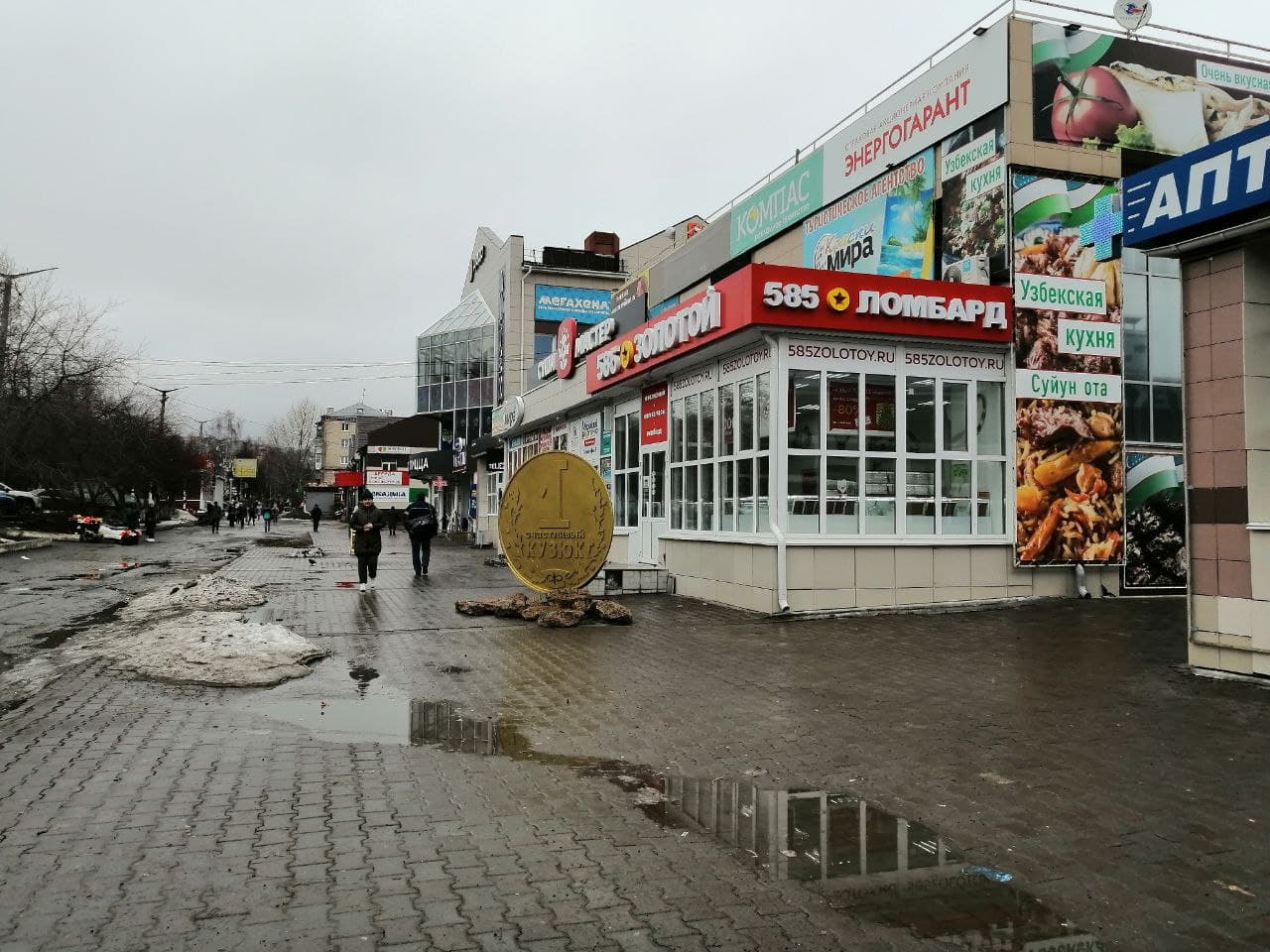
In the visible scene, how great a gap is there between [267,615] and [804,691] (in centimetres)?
801

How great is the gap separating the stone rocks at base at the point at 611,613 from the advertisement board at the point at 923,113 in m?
8.61

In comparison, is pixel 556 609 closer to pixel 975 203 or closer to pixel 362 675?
pixel 362 675

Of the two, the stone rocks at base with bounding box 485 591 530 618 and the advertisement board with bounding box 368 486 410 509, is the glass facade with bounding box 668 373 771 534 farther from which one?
the advertisement board with bounding box 368 486 410 509

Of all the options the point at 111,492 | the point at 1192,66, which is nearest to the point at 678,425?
the point at 1192,66

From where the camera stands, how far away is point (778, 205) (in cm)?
1883

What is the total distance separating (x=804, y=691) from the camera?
7.88 metres

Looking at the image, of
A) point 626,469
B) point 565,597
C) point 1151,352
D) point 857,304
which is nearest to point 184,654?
point 565,597

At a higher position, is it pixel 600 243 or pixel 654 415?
pixel 600 243

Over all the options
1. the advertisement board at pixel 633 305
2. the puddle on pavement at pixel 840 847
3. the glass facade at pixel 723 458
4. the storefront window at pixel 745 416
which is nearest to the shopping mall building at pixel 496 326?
the advertisement board at pixel 633 305

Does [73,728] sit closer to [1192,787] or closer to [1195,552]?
[1192,787]

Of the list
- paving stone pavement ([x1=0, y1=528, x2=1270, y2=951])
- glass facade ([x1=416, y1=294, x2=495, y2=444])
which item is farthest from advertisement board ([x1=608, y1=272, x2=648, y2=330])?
glass facade ([x1=416, y1=294, x2=495, y2=444])

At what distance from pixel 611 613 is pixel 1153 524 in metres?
8.24

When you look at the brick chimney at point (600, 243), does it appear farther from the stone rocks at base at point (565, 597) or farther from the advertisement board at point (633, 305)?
the stone rocks at base at point (565, 597)

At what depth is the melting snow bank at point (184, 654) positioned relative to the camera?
8.24m
